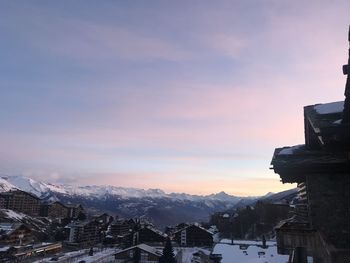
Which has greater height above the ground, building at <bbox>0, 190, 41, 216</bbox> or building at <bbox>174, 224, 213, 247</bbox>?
building at <bbox>0, 190, 41, 216</bbox>

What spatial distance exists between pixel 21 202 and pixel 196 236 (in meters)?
83.8

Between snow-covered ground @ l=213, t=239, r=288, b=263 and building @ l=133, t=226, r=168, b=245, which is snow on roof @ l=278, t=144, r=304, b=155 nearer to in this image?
snow-covered ground @ l=213, t=239, r=288, b=263

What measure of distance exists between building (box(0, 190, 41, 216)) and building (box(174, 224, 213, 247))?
79097 mm

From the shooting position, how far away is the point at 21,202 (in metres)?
142

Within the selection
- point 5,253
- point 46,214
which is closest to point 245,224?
point 5,253

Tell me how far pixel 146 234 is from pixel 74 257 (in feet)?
73.2

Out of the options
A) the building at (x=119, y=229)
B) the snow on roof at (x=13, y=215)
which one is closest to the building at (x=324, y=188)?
the building at (x=119, y=229)

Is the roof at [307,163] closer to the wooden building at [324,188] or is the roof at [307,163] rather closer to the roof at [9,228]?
the wooden building at [324,188]

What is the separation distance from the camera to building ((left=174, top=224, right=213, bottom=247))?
88875 mm

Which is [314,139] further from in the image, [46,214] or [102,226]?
[46,214]

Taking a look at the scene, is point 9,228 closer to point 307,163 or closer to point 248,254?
point 248,254

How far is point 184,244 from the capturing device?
90.0m

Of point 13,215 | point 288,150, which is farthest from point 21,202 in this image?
point 288,150

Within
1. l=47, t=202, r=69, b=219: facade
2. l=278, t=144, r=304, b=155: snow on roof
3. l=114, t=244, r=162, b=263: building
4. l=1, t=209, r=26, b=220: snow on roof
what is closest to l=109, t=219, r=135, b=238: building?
l=1, t=209, r=26, b=220: snow on roof
